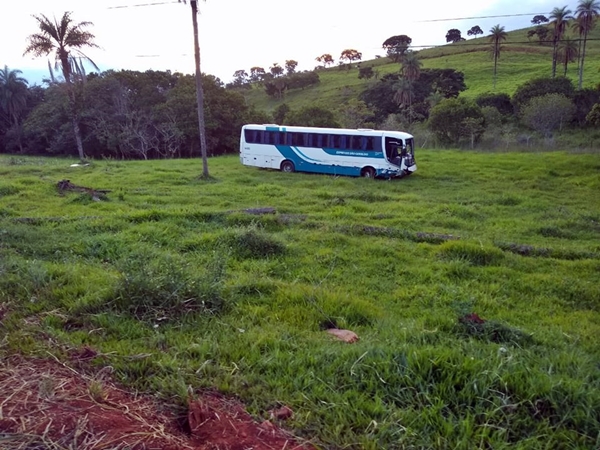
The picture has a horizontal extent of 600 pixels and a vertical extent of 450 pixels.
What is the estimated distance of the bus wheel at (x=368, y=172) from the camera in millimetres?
21016

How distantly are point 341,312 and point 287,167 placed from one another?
61.5 ft

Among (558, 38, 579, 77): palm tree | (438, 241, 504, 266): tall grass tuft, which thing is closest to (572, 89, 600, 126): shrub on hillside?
(558, 38, 579, 77): palm tree

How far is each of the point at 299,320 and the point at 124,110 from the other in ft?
113

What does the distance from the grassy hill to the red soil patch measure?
4728 cm

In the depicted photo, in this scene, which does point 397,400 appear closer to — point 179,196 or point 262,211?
point 262,211

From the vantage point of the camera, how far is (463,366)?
306 cm

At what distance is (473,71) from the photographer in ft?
182

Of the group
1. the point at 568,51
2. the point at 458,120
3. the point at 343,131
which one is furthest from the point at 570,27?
the point at 343,131

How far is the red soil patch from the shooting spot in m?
2.26

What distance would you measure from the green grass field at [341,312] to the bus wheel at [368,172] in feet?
29.5

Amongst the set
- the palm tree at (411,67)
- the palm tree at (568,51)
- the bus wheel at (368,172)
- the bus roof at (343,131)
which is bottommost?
the bus wheel at (368,172)

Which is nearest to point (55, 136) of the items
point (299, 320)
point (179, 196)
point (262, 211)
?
point (179, 196)

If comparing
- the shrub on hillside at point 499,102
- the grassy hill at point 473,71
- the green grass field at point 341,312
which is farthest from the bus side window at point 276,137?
the grassy hill at point 473,71

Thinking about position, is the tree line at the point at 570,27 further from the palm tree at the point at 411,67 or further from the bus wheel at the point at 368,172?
the bus wheel at the point at 368,172
